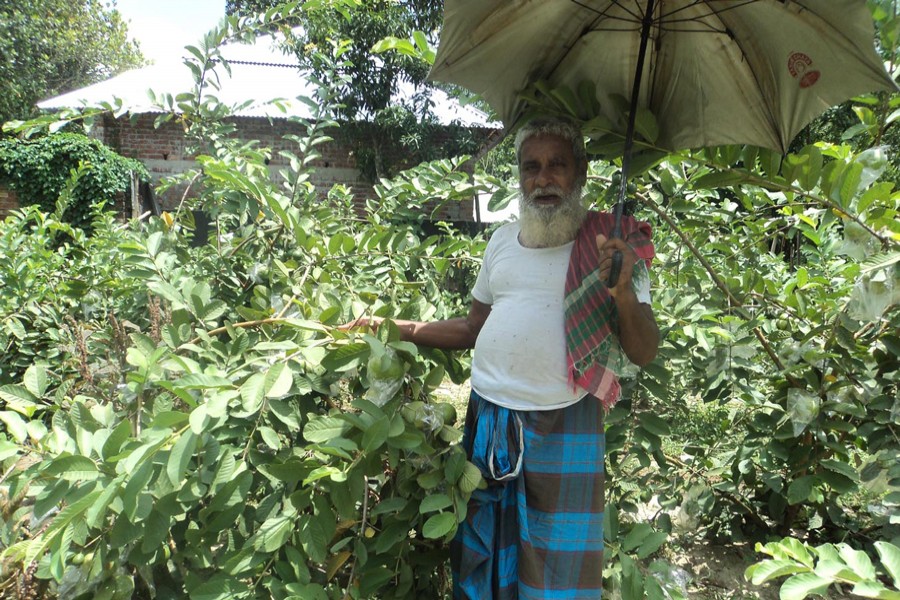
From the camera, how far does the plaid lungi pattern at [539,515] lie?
1406mm

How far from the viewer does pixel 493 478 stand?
145 cm

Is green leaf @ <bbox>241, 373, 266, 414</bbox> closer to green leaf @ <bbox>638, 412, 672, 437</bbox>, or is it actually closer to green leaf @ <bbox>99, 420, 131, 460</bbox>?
green leaf @ <bbox>99, 420, 131, 460</bbox>

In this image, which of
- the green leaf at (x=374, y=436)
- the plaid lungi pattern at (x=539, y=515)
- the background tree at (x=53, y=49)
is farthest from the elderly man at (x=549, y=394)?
the background tree at (x=53, y=49)

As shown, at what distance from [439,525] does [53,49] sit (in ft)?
78.4

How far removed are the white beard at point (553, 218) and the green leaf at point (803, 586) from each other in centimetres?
89

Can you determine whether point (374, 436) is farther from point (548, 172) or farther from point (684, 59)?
point (684, 59)

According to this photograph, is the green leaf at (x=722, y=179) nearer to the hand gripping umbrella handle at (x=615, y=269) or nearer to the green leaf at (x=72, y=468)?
the hand gripping umbrella handle at (x=615, y=269)

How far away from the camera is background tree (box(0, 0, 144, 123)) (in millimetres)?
16234

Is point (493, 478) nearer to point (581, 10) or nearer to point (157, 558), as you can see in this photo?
point (157, 558)

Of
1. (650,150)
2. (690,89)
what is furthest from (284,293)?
(690,89)

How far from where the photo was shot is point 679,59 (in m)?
1.57

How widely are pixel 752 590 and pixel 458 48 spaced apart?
93.3 inches

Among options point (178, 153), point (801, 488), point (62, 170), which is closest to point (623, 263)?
point (801, 488)

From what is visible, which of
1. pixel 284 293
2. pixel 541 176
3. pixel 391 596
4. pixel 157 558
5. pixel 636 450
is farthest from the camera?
pixel 636 450
